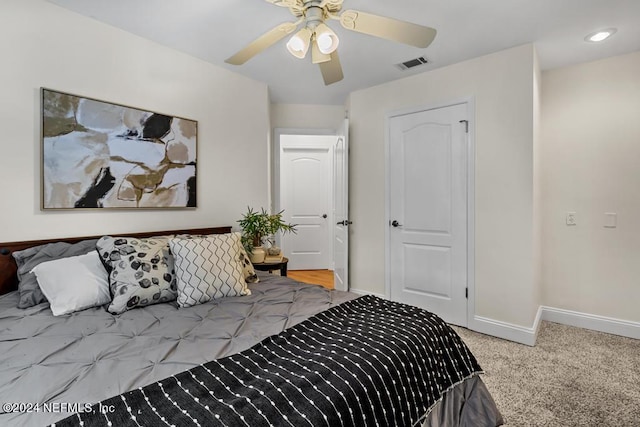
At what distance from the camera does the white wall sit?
75.3 inches

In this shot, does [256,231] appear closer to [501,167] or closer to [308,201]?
[501,167]

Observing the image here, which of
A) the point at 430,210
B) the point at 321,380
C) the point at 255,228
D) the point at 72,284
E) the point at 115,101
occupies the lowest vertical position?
the point at 321,380

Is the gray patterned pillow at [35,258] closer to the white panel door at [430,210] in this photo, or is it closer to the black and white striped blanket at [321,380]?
the black and white striped blanket at [321,380]

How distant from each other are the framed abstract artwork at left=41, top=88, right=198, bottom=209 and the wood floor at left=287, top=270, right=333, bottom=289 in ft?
7.87

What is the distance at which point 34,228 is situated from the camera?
200cm

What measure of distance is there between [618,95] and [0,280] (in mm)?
4760

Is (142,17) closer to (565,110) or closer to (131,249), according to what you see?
(131,249)

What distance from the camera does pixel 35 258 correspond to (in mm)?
1809

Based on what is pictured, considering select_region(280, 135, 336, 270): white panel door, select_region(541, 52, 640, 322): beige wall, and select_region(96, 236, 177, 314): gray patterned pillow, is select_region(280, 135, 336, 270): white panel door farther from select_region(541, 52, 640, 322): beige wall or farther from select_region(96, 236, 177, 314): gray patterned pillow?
select_region(96, 236, 177, 314): gray patterned pillow

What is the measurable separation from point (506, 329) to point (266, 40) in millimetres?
2918

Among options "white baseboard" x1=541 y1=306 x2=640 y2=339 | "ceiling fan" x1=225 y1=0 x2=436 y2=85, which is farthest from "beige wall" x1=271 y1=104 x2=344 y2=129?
"white baseboard" x1=541 y1=306 x2=640 y2=339

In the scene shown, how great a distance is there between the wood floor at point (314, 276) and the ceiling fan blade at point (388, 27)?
3.45m

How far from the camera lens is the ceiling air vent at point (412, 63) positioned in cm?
291

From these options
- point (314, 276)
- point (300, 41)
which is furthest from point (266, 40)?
point (314, 276)
